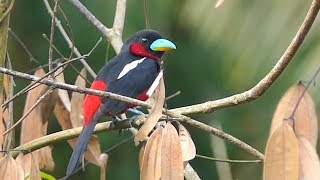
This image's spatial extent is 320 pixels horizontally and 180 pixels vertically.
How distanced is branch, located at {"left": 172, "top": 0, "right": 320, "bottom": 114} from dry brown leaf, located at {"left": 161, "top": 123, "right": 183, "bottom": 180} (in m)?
0.24

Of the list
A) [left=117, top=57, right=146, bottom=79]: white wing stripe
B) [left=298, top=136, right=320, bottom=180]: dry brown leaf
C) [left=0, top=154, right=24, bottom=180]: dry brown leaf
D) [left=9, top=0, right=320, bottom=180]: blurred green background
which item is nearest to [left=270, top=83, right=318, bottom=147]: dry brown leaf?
[left=298, top=136, right=320, bottom=180]: dry brown leaf

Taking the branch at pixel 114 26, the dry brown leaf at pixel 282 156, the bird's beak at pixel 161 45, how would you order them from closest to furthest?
the dry brown leaf at pixel 282 156 → the branch at pixel 114 26 → the bird's beak at pixel 161 45

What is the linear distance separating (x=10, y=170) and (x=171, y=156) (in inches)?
12.7

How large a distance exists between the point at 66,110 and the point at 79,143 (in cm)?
16

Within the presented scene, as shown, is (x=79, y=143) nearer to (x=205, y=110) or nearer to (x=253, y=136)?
(x=205, y=110)

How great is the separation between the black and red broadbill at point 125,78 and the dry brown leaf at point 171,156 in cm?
74

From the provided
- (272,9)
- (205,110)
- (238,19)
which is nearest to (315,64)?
(272,9)

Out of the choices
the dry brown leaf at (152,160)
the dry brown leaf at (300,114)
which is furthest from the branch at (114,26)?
the dry brown leaf at (300,114)

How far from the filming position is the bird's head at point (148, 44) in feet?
9.31

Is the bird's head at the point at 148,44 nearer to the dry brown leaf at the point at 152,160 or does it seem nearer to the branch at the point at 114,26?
the branch at the point at 114,26

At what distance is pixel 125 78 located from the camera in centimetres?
259

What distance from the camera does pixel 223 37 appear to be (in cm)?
450

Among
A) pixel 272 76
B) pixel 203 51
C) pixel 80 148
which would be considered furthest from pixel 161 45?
pixel 203 51

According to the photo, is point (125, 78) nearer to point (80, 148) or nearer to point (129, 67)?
point (129, 67)
